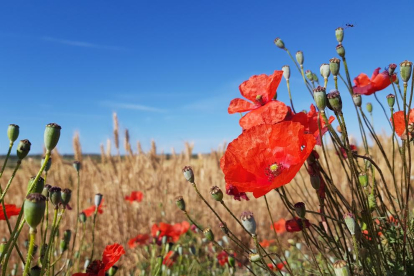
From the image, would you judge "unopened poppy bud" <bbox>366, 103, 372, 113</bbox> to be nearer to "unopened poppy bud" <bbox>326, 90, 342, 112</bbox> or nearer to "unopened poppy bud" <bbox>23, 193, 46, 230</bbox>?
"unopened poppy bud" <bbox>326, 90, 342, 112</bbox>

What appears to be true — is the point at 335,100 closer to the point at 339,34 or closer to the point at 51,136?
the point at 339,34

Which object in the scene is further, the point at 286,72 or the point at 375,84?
the point at 375,84

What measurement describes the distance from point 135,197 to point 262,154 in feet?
9.59

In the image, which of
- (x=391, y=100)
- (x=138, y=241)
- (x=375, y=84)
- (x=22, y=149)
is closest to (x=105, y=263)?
(x=22, y=149)

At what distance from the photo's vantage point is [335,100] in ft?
3.48

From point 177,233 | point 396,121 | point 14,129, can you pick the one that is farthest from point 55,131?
point 177,233

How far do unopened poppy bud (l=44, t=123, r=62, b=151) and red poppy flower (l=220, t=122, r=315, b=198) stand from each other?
444 mm

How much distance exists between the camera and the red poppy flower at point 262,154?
106 centimetres

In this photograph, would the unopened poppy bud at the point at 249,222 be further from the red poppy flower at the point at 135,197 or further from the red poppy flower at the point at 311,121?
the red poppy flower at the point at 135,197

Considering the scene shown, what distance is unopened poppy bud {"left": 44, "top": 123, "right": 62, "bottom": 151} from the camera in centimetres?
88

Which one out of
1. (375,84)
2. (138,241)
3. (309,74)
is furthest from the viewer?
(138,241)

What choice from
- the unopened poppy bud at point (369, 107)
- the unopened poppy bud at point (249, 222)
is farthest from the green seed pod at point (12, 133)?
the unopened poppy bud at point (369, 107)

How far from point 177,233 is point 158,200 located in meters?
1.12

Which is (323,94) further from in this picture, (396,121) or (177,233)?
(177,233)
